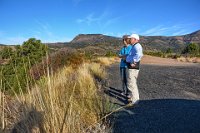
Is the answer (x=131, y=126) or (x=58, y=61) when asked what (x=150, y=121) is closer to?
(x=131, y=126)

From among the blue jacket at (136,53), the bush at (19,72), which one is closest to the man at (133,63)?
the blue jacket at (136,53)

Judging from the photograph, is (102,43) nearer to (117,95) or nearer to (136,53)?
(117,95)

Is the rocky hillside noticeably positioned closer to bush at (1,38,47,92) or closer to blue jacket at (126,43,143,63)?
blue jacket at (126,43,143,63)

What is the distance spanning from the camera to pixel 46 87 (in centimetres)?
322

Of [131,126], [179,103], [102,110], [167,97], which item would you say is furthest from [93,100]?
[167,97]

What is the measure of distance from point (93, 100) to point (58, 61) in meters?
9.54

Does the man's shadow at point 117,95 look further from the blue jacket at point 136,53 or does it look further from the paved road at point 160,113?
the blue jacket at point 136,53

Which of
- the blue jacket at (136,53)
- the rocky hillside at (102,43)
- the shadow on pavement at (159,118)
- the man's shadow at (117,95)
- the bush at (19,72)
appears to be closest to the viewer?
the bush at (19,72)

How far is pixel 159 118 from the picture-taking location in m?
5.58

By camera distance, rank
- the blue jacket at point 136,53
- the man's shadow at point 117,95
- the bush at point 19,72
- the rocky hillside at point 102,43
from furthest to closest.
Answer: the rocky hillside at point 102,43
the man's shadow at point 117,95
the blue jacket at point 136,53
the bush at point 19,72

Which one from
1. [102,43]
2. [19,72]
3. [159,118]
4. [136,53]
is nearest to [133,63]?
[136,53]

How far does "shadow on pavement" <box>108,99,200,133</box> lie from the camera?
4.96 metres

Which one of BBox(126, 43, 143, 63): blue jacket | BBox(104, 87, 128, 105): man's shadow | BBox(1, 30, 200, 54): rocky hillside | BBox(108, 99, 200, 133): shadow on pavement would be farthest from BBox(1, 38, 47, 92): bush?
BBox(1, 30, 200, 54): rocky hillside

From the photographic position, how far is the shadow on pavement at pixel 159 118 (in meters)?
4.96
